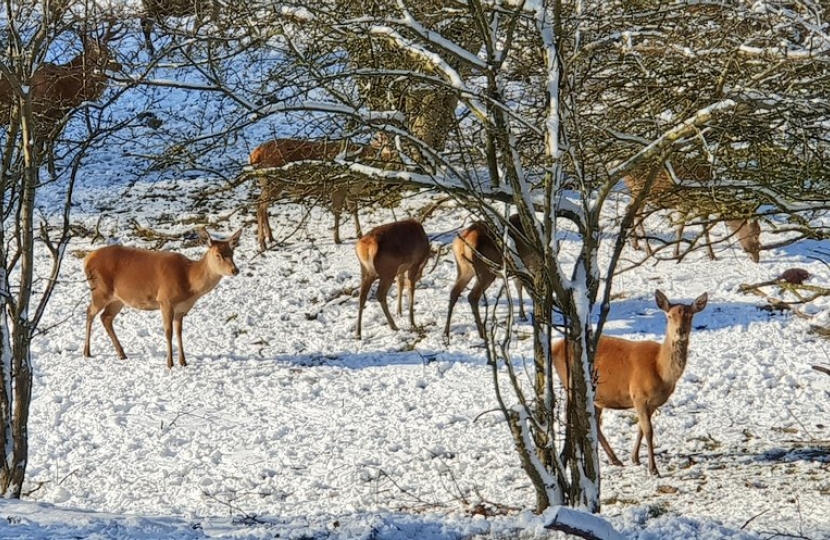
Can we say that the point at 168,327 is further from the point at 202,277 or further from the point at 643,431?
the point at 643,431

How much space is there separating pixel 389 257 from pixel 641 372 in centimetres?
408

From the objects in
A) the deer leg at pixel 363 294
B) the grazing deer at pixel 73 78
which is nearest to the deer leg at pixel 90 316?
the deer leg at pixel 363 294

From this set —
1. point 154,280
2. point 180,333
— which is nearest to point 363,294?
point 180,333

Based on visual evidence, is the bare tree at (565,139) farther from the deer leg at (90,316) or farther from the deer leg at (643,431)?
the deer leg at (90,316)

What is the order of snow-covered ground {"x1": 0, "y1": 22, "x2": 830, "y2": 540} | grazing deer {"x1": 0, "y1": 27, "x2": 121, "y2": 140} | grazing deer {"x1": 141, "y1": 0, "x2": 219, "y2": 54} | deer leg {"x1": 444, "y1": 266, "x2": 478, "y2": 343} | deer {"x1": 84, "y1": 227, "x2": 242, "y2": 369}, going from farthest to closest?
deer {"x1": 84, "y1": 227, "x2": 242, "y2": 369}
deer leg {"x1": 444, "y1": 266, "x2": 478, "y2": 343}
grazing deer {"x1": 141, "y1": 0, "x2": 219, "y2": 54}
grazing deer {"x1": 0, "y1": 27, "x2": 121, "y2": 140}
snow-covered ground {"x1": 0, "y1": 22, "x2": 830, "y2": 540}

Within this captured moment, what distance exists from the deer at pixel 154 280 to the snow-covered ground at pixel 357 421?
0.46m

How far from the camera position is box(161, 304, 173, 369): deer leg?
35.6ft

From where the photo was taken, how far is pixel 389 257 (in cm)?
1173

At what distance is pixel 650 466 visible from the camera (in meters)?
7.91

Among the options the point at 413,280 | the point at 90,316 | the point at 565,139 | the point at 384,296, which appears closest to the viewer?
the point at 565,139

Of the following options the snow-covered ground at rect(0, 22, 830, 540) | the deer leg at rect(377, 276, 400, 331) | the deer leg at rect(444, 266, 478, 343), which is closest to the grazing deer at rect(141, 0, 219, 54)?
the snow-covered ground at rect(0, 22, 830, 540)

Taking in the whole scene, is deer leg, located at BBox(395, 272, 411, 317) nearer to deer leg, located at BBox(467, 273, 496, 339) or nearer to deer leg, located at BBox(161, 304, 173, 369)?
deer leg, located at BBox(467, 273, 496, 339)

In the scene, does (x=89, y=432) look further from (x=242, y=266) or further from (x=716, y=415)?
(x=716, y=415)

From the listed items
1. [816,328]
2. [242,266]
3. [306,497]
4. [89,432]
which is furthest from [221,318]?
[816,328]
